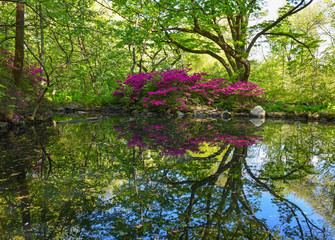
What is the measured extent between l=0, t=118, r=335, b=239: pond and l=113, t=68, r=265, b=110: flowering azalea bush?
8437mm

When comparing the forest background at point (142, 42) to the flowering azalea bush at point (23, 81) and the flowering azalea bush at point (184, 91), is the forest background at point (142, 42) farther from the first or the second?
the flowering azalea bush at point (184, 91)

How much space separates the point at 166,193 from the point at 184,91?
11240mm

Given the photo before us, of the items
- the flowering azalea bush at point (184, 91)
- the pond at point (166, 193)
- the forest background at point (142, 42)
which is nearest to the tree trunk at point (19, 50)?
the forest background at point (142, 42)

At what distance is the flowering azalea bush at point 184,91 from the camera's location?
1232 cm

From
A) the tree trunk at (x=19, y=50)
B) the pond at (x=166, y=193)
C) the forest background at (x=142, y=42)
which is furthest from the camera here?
the tree trunk at (x=19, y=50)

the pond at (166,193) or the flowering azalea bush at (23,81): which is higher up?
the flowering azalea bush at (23,81)

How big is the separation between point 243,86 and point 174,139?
9952 millimetres

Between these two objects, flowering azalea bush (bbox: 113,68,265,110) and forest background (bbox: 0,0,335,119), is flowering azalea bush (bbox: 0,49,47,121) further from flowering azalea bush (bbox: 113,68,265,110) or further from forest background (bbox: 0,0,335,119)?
flowering azalea bush (bbox: 113,68,265,110)

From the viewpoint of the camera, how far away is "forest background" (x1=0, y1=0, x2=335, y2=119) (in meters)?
6.30

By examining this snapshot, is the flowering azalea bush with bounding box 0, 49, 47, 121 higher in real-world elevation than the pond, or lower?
higher

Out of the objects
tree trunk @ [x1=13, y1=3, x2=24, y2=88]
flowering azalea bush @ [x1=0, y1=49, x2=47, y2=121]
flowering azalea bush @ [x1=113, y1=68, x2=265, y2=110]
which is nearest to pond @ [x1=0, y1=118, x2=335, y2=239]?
flowering azalea bush @ [x1=0, y1=49, x2=47, y2=121]

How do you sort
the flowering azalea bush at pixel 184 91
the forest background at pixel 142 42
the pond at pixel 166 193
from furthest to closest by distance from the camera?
the flowering azalea bush at pixel 184 91 < the forest background at pixel 142 42 < the pond at pixel 166 193

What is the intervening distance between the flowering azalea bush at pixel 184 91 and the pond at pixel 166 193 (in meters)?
8.44

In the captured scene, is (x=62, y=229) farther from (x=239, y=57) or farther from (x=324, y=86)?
(x=324, y=86)
